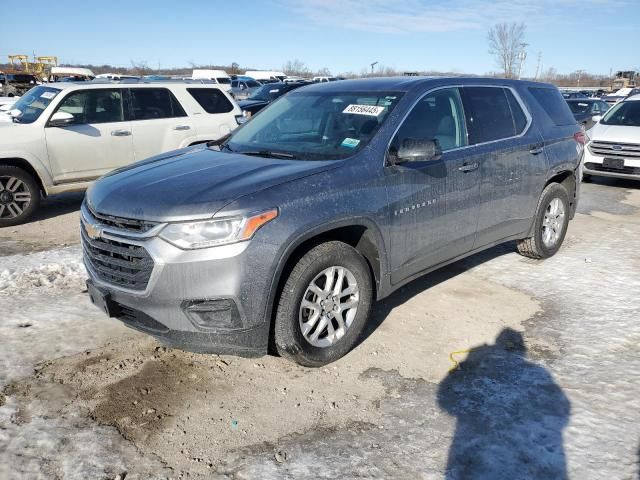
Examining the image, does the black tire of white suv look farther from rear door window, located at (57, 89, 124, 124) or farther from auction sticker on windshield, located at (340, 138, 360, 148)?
auction sticker on windshield, located at (340, 138, 360, 148)

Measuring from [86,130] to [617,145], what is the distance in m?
8.78

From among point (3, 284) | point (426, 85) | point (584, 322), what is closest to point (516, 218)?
point (584, 322)

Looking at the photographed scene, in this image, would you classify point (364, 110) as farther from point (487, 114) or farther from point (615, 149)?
point (615, 149)

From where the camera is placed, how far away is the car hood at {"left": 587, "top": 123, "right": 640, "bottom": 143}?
31.2ft

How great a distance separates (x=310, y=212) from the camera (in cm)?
317

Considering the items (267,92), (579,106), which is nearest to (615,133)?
(579,106)

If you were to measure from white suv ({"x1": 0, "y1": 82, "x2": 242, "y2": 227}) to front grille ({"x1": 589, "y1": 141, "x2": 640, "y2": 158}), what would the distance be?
670cm

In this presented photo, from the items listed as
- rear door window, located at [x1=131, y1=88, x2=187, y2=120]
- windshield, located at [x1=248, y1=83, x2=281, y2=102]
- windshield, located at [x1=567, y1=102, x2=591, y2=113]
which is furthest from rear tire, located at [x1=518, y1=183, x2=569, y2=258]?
windshield, located at [x1=248, y1=83, x2=281, y2=102]

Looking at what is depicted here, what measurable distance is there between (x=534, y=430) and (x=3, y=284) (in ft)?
14.7

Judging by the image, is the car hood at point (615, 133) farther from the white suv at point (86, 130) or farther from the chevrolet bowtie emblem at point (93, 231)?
the chevrolet bowtie emblem at point (93, 231)

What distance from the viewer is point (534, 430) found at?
114 inches

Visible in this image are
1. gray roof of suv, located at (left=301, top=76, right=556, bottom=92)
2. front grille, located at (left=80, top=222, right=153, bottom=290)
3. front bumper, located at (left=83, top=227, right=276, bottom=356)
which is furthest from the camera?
gray roof of suv, located at (left=301, top=76, right=556, bottom=92)

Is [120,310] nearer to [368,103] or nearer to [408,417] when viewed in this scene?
[408,417]

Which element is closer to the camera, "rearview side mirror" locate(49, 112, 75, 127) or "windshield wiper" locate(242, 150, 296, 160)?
"windshield wiper" locate(242, 150, 296, 160)
